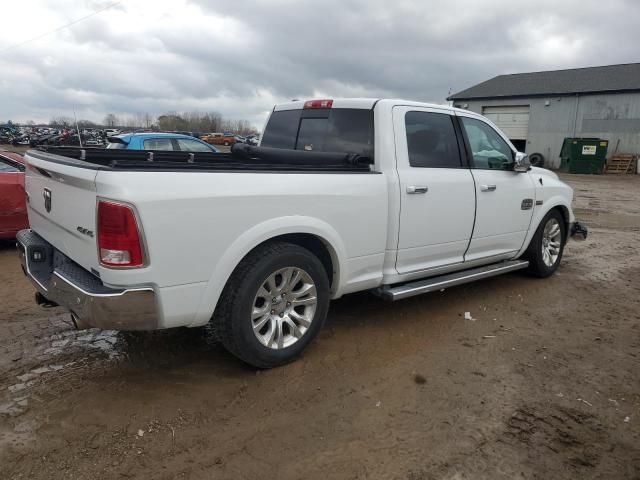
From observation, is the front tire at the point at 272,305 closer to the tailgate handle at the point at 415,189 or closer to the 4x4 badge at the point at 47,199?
the tailgate handle at the point at 415,189

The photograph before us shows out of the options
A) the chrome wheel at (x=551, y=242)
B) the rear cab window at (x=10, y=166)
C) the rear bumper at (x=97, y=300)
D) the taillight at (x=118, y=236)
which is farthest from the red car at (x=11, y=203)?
the chrome wheel at (x=551, y=242)

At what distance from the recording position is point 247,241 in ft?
10.2

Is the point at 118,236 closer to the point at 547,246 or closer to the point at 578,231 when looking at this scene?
the point at 547,246

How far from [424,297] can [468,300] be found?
457 millimetres

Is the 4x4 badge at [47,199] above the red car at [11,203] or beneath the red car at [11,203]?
above

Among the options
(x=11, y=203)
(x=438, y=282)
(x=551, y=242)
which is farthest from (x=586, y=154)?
(x=11, y=203)

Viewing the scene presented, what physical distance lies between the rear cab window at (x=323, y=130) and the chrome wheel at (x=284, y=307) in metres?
1.27

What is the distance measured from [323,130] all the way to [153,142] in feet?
19.4

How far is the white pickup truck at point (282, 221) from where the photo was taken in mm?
2754

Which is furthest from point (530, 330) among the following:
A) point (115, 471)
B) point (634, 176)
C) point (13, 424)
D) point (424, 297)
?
point (634, 176)

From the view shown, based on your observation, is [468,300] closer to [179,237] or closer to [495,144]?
[495,144]

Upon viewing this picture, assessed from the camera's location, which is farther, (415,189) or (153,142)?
(153,142)

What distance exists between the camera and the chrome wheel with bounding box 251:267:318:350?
338cm

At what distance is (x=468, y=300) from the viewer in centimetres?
518
